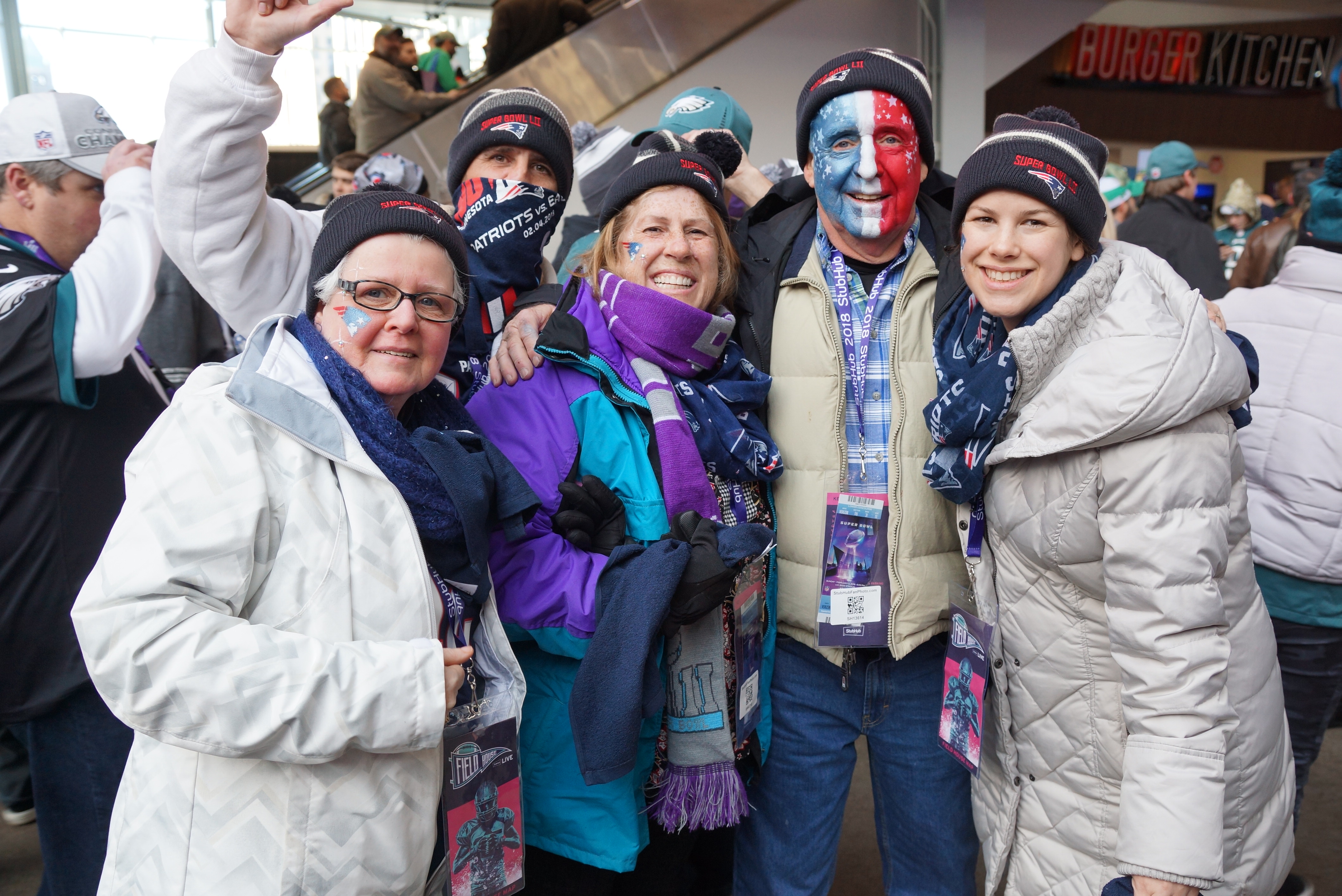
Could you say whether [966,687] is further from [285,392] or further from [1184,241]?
[1184,241]

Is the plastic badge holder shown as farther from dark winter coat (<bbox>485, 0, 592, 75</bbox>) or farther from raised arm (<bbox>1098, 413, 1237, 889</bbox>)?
dark winter coat (<bbox>485, 0, 592, 75</bbox>)

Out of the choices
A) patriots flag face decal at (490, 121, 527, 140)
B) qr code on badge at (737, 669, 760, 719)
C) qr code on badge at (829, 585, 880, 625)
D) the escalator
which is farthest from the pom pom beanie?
the escalator

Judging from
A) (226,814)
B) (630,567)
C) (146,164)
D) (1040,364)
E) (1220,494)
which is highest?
(146,164)

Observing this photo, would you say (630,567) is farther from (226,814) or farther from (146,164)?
(146,164)

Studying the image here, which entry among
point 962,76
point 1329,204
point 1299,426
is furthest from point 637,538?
point 962,76

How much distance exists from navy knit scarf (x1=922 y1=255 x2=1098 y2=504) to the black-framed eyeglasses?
911 mm

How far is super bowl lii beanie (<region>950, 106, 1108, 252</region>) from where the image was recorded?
1606 mm

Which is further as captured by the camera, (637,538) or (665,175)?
(665,175)

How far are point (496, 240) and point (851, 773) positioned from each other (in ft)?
4.66

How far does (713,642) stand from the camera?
1730 millimetres

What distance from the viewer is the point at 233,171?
1.55m

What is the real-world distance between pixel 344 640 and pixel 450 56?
837cm

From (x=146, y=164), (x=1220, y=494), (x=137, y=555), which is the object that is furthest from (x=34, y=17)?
(x=1220, y=494)

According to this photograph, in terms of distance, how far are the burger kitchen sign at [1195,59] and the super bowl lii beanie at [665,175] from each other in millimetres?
11150
